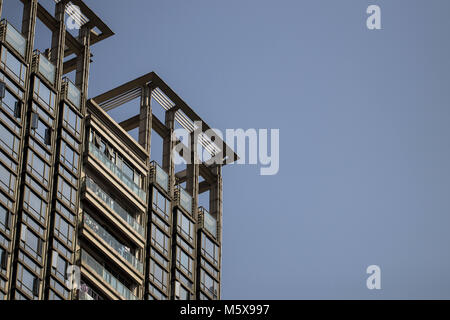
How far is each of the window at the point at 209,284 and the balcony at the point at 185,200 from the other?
18.6 ft

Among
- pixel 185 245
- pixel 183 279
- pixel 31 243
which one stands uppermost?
pixel 185 245

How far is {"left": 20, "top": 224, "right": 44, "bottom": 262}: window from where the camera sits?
73.0 meters

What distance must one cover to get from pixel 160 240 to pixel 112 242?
7562 mm

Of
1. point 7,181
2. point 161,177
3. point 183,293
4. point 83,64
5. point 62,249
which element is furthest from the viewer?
point 161,177

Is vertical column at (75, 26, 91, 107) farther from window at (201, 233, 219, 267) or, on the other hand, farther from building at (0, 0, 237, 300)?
window at (201, 233, 219, 267)

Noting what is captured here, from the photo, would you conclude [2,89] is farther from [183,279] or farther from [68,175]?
[183,279]

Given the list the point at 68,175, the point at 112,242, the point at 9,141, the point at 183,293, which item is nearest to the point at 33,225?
the point at 9,141

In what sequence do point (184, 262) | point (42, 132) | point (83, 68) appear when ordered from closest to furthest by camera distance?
point (42, 132) → point (83, 68) → point (184, 262)

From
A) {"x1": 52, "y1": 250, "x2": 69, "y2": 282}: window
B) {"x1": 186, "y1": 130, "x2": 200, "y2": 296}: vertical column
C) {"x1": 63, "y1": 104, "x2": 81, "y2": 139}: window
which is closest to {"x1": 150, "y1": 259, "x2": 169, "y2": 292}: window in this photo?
{"x1": 186, "y1": 130, "x2": 200, "y2": 296}: vertical column

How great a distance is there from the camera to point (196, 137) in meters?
102

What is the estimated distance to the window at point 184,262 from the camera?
3642 inches

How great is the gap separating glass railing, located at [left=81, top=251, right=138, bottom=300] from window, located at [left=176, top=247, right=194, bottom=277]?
8.09 meters

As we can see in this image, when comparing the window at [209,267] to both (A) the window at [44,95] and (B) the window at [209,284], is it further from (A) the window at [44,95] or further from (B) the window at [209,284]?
(A) the window at [44,95]

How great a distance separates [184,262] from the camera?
9331 cm
